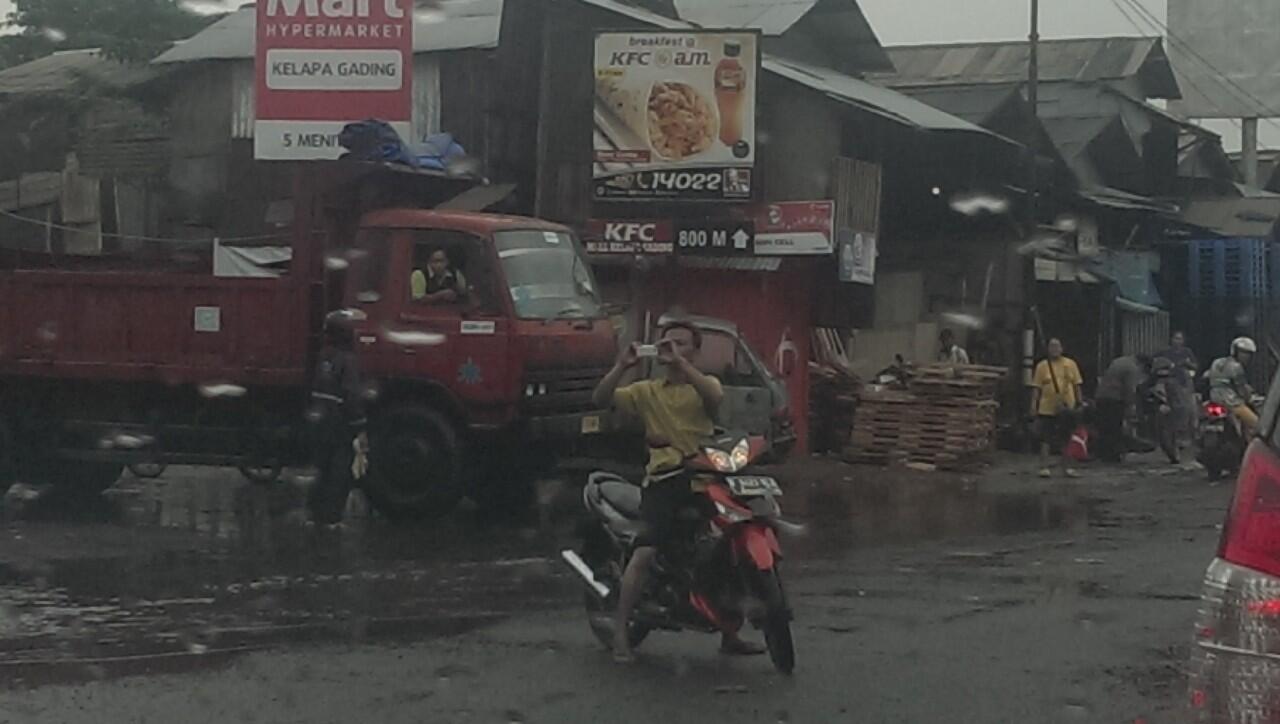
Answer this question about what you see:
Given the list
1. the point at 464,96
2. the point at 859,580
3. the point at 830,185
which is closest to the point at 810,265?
the point at 830,185

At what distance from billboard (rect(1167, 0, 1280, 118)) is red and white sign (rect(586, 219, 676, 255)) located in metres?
24.0

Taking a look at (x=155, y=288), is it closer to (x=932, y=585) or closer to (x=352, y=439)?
(x=352, y=439)

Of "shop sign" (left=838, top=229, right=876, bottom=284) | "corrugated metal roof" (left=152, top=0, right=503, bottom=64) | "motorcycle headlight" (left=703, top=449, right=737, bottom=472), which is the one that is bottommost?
"motorcycle headlight" (left=703, top=449, right=737, bottom=472)

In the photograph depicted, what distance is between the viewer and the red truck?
48.3 ft

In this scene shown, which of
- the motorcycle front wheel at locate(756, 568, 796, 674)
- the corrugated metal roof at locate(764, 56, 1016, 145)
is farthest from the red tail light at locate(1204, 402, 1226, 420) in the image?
the motorcycle front wheel at locate(756, 568, 796, 674)

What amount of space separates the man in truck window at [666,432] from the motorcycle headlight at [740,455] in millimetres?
201

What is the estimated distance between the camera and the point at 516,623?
9.91m

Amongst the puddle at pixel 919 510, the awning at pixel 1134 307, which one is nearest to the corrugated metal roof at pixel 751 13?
the awning at pixel 1134 307

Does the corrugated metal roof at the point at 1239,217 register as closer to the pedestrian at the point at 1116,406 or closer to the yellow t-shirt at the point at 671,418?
the pedestrian at the point at 1116,406

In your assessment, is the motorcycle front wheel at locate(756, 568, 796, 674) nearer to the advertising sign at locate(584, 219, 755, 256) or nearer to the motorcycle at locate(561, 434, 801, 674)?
the motorcycle at locate(561, 434, 801, 674)

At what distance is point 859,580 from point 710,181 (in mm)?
10894

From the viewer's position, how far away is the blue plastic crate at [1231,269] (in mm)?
32562

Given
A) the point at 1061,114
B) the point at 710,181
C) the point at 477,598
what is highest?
the point at 1061,114

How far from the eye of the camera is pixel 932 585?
37.7 ft
